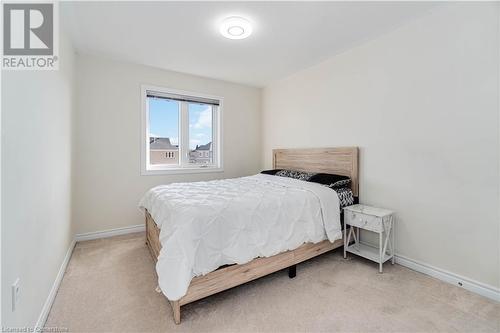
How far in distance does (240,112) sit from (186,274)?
335 centimetres

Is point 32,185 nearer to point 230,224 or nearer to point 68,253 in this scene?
point 230,224

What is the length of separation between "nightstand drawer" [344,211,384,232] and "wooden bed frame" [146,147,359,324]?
0.94 ft

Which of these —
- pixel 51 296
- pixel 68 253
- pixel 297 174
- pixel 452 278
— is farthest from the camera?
pixel 297 174

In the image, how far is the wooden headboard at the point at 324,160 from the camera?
279 cm

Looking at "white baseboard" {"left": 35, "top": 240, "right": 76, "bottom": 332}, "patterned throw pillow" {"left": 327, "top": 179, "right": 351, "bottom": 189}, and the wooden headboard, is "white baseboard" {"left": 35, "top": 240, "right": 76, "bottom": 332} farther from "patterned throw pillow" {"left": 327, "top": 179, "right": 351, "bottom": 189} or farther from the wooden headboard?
the wooden headboard

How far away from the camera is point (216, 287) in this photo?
169 centimetres

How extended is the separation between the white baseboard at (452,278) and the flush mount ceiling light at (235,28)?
2.88 m

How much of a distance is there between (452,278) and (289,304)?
1542 mm

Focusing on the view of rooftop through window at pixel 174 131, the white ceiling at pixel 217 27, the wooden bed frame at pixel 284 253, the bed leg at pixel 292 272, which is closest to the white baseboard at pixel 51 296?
the wooden bed frame at pixel 284 253

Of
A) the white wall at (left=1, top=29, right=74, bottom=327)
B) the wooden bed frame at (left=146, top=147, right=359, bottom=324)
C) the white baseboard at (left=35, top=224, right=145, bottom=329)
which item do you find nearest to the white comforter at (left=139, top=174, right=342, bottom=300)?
the wooden bed frame at (left=146, top=147, right=359, bottom=324)

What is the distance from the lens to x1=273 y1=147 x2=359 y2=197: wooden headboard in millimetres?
2795

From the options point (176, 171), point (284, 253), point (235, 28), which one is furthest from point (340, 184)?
point (176, 171)

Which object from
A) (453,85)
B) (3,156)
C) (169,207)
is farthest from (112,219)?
(453,85)

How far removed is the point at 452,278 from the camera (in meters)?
2.04
